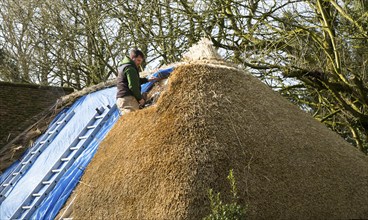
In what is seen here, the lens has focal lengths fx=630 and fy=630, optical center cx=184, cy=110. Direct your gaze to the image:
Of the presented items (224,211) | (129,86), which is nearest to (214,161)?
(224,211)

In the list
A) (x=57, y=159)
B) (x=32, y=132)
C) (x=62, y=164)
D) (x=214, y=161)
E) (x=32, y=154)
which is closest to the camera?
(x=214, y=161)

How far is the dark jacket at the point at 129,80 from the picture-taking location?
9336 mm

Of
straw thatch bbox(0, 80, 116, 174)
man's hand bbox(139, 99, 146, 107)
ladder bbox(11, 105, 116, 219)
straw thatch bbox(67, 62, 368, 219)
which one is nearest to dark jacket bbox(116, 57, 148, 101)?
man's hand bbox(139, 99, 146, 107)

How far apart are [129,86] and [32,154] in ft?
11.6

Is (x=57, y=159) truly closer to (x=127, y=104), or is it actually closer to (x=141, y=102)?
(x=127, y=104)

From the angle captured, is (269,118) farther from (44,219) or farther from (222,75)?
(44,219)

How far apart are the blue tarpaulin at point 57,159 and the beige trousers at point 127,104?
2.47 feet

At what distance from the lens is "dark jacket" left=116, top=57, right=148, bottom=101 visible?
934cm

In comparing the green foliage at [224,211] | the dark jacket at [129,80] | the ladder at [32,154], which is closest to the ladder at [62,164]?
the ladder at [32,154]

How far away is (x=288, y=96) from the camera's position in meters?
13.2

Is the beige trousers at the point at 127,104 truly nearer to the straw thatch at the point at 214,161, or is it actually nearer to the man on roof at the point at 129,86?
the man on roof at the point at 129,86

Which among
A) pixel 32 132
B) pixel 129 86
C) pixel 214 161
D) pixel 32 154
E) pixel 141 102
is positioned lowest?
pixel 32 154

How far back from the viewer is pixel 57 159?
1046 centimetres

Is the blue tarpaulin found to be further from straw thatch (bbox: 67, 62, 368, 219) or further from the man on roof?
the man on roof
